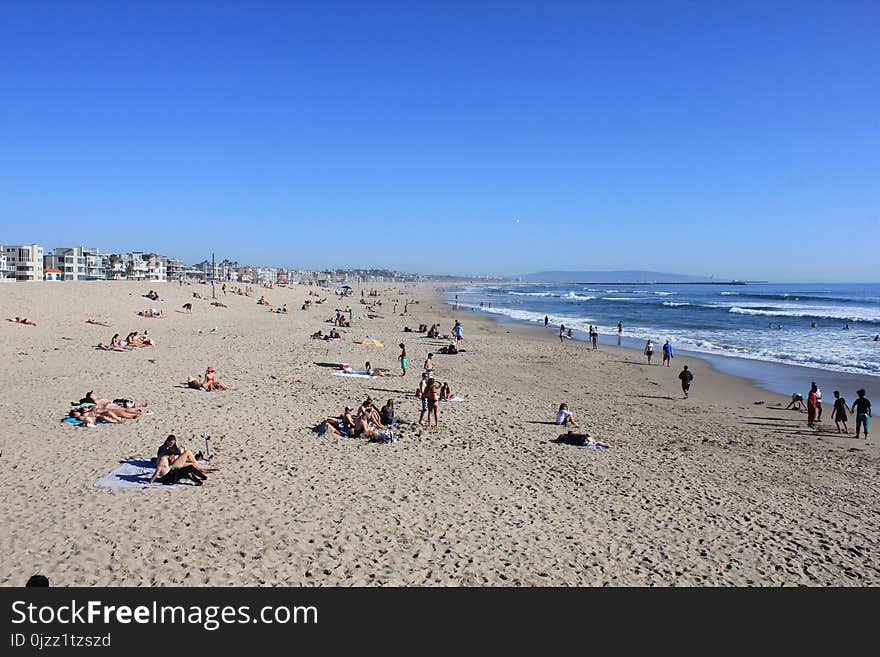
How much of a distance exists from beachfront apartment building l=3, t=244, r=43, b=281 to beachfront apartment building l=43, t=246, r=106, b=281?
4919 millimetres

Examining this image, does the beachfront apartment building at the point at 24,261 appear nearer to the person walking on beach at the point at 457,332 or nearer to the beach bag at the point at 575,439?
the person walking on beach at the point at 457,332

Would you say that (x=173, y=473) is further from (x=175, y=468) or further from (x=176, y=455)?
(x=176, y=455)

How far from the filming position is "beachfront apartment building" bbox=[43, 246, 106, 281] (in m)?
78.2

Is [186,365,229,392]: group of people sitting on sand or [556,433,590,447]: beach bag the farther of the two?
[186,365,229,392]: group of people sitting on sand

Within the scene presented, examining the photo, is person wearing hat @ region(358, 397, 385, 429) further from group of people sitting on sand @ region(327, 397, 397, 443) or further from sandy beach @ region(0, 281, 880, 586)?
sandy beach @ region(0, 281, 880, 586)

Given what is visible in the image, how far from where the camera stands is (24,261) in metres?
69.6

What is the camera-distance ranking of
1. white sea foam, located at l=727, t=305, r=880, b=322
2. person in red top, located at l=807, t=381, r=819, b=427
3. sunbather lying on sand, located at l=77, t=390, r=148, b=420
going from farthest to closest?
white sea foam, located at l=727, t=305, r=880, b=322, person in red top, located at l=807, t=381, r=819, b=427, sunbather lying on sand, located at l=77, t=390, r=148, b=420

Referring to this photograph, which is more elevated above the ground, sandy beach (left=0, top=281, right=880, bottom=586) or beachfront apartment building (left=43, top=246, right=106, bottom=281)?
beachfront apartment building (left=43, top=246, right=106, bottom=281)

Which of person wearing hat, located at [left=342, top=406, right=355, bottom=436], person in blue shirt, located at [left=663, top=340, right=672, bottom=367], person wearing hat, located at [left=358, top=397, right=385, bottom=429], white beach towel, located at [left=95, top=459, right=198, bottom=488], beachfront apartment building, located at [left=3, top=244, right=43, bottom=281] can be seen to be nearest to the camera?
white beach towel, located at [left=95, top=459, right=198, bottom=488]

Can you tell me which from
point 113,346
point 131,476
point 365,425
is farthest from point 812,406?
point 113,346

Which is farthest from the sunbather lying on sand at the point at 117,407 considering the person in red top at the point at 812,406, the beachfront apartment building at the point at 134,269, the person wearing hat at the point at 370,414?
the beachfront apartment building at the point at 134,269

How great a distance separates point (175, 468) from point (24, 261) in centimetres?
7972

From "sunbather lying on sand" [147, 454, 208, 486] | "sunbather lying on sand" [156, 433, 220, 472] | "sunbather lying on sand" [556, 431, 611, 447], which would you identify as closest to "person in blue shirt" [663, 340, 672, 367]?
"sunbather lying on sand" [556, 431, 611, 447]

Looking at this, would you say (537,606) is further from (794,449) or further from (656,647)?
(794,449)
